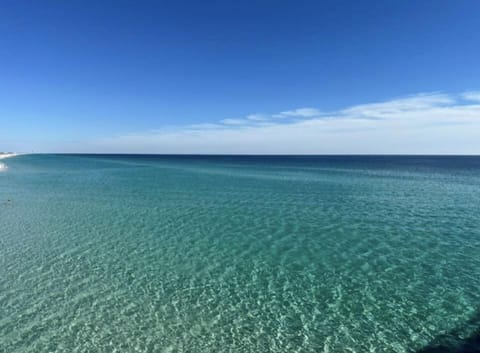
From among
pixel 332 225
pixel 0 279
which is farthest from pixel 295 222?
pixel 0 279

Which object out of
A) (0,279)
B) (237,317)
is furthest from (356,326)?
(0,279)

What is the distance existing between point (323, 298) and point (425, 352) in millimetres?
3531

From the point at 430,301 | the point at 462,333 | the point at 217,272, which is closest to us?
the point at 462,333

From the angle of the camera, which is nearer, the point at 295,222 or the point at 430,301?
the point at 430,301

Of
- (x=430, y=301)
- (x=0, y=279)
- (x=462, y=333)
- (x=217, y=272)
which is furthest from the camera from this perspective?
(x=217, y=272)

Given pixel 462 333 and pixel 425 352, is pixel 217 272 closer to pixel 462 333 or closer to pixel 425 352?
pixel 425 352

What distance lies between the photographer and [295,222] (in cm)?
2238

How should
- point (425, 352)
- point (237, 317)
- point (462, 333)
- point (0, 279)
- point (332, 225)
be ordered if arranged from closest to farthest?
point (425, 352), point (462, 333), point (237, 317), point (0, 279), point (332, 225)

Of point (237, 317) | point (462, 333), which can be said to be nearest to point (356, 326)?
point (462, 333)

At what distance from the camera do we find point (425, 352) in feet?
27.6

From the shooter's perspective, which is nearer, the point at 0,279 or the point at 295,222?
the point at 0,279

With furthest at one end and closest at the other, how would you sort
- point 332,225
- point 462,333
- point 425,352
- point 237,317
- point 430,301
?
point 332,225 < point 430,301 < point 237,317 < point 462,333 < point 425,352

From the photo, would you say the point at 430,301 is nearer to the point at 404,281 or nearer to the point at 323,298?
the point at 404,281

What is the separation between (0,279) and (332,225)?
750 inches
